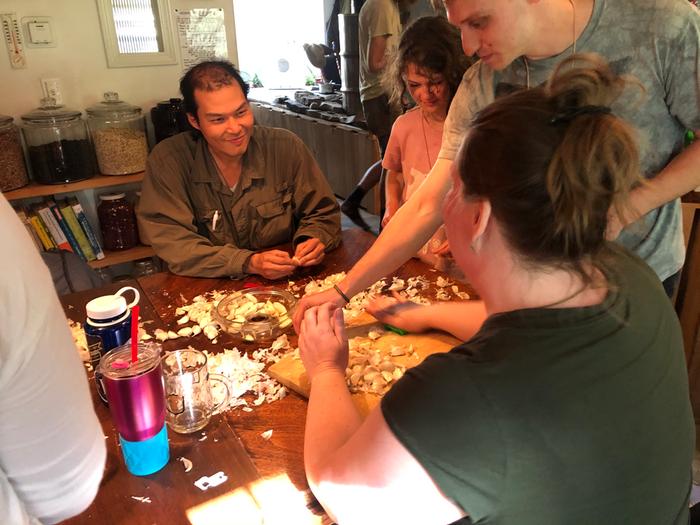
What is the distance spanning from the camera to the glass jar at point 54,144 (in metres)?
2.59

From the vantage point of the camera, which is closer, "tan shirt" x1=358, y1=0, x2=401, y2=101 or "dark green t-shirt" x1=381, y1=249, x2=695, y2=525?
"dark green t-shirt" x1=381, y1=249, x2=695, y2=525

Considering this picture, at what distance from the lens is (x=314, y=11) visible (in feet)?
24.0

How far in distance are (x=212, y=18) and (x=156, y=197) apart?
1350mm

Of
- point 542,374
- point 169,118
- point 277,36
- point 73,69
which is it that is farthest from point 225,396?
point 277,36

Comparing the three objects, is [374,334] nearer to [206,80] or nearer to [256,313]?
[256,313]

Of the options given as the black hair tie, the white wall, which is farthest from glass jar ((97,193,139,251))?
the black hair tie

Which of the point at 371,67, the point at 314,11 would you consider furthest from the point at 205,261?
the point at 314,11

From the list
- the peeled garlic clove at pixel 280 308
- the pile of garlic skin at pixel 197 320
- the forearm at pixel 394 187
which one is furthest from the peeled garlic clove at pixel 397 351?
the forearm at pixel 394 187

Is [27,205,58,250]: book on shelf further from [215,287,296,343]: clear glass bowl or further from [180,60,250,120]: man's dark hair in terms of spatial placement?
[215,287,296,343]: clear glass bowl

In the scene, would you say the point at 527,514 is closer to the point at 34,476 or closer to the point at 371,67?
the point at 34,476

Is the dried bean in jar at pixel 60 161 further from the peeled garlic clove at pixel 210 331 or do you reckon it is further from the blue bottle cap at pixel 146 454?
the blue bottle cap at pixel 146 454

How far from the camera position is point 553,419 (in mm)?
692

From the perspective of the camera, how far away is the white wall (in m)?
2.57

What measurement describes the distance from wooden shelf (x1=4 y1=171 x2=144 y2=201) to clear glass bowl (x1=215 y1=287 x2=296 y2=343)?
1.43m
